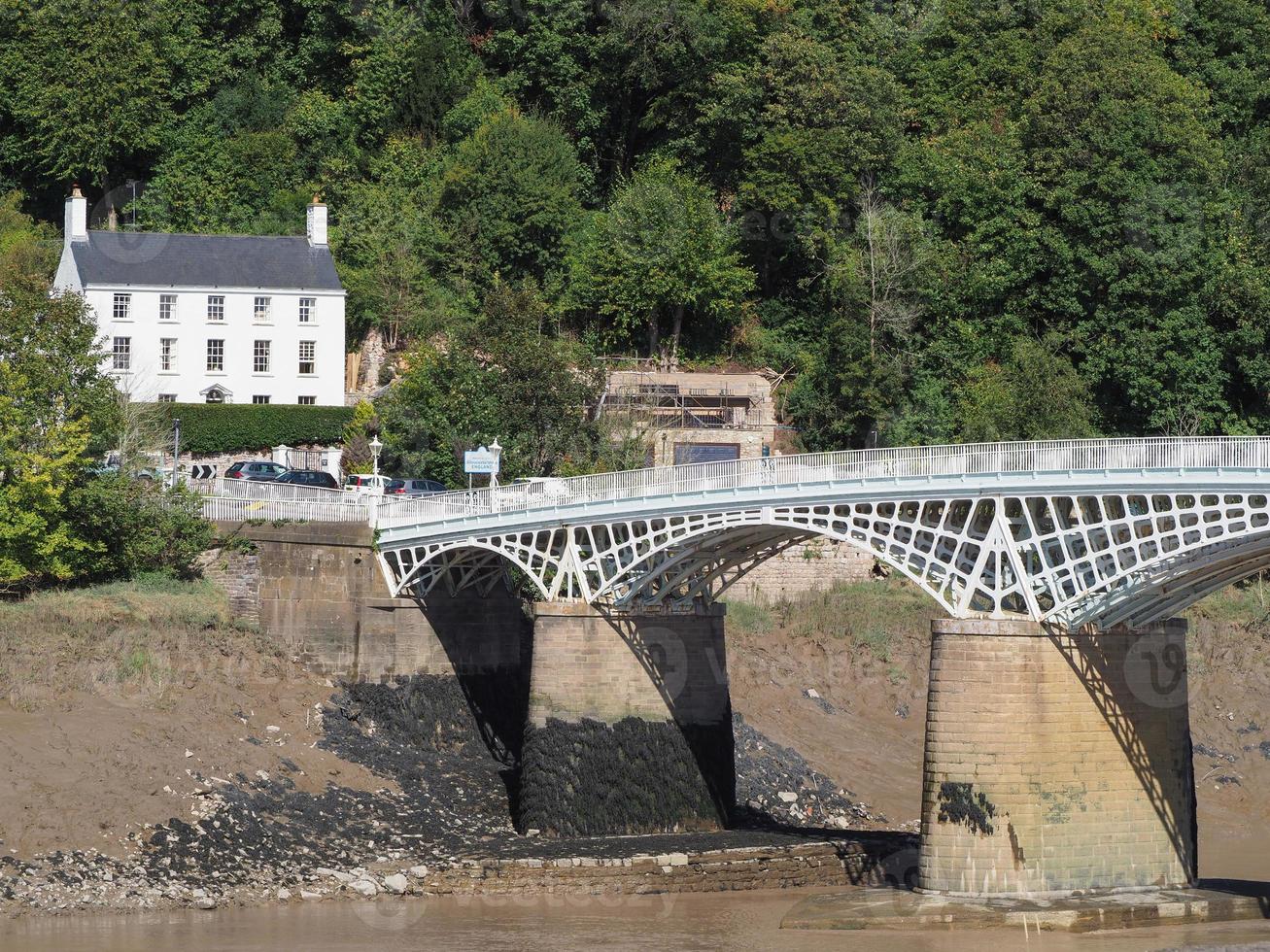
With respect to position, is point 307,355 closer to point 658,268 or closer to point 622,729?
point 658,268

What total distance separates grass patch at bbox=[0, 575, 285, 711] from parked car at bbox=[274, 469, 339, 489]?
313 inches

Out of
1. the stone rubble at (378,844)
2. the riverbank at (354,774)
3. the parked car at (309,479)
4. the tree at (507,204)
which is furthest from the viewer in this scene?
the tree at (507,204)

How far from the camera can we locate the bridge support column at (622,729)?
59719 millimetres

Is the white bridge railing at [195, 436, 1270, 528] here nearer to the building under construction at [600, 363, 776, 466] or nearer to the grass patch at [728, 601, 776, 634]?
the grass patch at [728, 601, 776, 634]

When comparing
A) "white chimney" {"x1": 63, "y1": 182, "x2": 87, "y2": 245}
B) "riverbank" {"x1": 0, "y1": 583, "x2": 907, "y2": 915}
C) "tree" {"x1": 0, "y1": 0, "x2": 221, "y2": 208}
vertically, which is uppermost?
"tree" {"x1": 0, "y1": 0, "x2": 221, "y2": 208}

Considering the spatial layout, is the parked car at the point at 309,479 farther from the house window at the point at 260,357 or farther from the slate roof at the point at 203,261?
the slate roof at the point at 203,261

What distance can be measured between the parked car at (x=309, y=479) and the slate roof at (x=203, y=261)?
Answer: 13.5 m

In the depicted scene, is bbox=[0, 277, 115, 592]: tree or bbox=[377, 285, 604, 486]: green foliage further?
bbox=[377, 285, 604, 486]: green foliage

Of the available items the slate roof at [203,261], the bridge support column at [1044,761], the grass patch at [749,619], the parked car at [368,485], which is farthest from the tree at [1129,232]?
the bridge support column at [1044,761]

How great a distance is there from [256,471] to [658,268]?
20630 mm

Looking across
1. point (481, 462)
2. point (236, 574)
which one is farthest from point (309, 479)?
point (481, 462)

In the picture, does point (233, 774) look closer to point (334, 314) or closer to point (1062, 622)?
point (1062, 622)

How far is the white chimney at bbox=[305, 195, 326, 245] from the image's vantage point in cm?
8769

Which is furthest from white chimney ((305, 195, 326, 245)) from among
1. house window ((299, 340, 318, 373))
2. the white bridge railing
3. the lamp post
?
the white bridge railing
